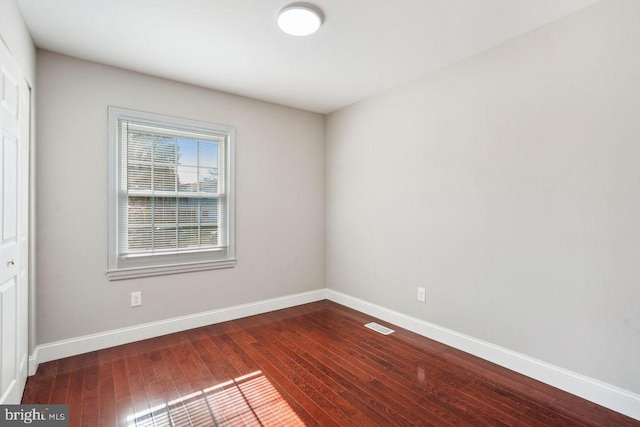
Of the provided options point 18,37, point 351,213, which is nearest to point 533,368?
point 351,213

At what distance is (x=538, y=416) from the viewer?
186cm

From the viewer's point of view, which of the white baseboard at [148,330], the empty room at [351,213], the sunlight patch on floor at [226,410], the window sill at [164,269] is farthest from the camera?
the window sill at [164,269]

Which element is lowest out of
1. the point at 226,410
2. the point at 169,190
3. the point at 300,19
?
the point at 226,410

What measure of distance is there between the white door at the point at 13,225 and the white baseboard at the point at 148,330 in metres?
0.40

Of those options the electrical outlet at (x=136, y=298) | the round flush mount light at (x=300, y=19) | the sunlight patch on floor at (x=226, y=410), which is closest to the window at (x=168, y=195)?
the electrical outlet at (x=136, y=298)

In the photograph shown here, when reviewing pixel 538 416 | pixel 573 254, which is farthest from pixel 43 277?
pixel 573 254

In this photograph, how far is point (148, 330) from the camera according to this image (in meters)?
2.97

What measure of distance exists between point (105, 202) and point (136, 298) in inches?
36.3

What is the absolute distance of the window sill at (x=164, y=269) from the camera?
9.30ft

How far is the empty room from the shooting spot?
1.92m

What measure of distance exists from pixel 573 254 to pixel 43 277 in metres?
3.95

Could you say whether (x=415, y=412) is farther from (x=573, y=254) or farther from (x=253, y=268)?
(x=253, y=268)

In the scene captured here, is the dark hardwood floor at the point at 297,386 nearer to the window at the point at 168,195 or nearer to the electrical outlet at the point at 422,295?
the electrical outlet at the point at 422,295

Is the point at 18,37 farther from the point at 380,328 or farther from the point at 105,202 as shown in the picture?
the point at 380,328
